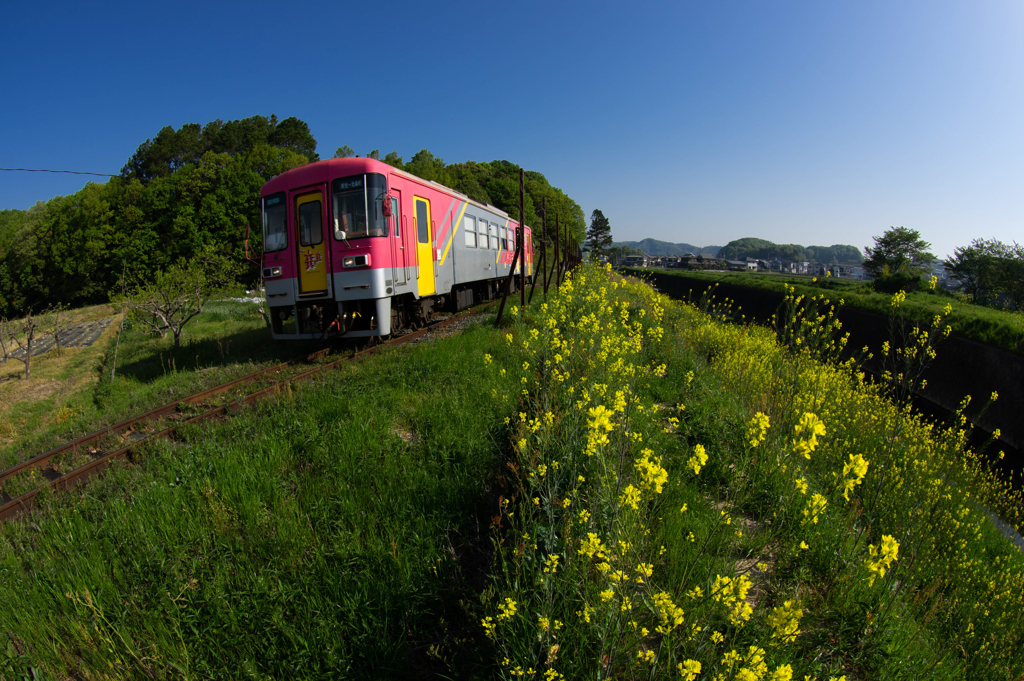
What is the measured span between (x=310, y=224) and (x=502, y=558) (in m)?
7.18

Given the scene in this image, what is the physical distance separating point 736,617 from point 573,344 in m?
2.92

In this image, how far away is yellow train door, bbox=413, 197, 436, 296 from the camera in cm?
834

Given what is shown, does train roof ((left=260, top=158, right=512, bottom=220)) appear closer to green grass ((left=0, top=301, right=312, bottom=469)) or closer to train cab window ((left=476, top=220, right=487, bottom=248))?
green grass ((left=0, top=301, right=312, bottom=469))

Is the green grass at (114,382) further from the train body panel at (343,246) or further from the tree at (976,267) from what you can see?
the tree at (976,267)

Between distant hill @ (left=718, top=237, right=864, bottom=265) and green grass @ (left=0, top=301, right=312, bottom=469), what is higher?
distant hill @ (left=718, top=237, right=864, bottom=265)

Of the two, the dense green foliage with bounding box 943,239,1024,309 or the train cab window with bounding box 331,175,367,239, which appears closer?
the train cab window with bounding box 331,175,367,239

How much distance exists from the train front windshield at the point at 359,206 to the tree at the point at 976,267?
30451 mm

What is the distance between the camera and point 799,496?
9.66 ft

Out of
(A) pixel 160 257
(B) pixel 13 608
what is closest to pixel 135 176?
(A) pixel 160 257

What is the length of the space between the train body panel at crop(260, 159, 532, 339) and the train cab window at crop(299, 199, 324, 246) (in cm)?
2

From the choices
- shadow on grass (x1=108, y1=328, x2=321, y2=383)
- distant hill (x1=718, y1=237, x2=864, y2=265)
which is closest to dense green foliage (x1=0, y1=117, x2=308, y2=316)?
shadow on grass (x1=108, y1=328, x2=321, y2=383)

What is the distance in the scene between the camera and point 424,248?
28.3ft

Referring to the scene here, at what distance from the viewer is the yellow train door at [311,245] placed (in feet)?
24.0

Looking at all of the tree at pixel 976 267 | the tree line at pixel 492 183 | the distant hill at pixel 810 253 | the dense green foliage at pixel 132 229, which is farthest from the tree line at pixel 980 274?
the distant hill at pixel 810 253
